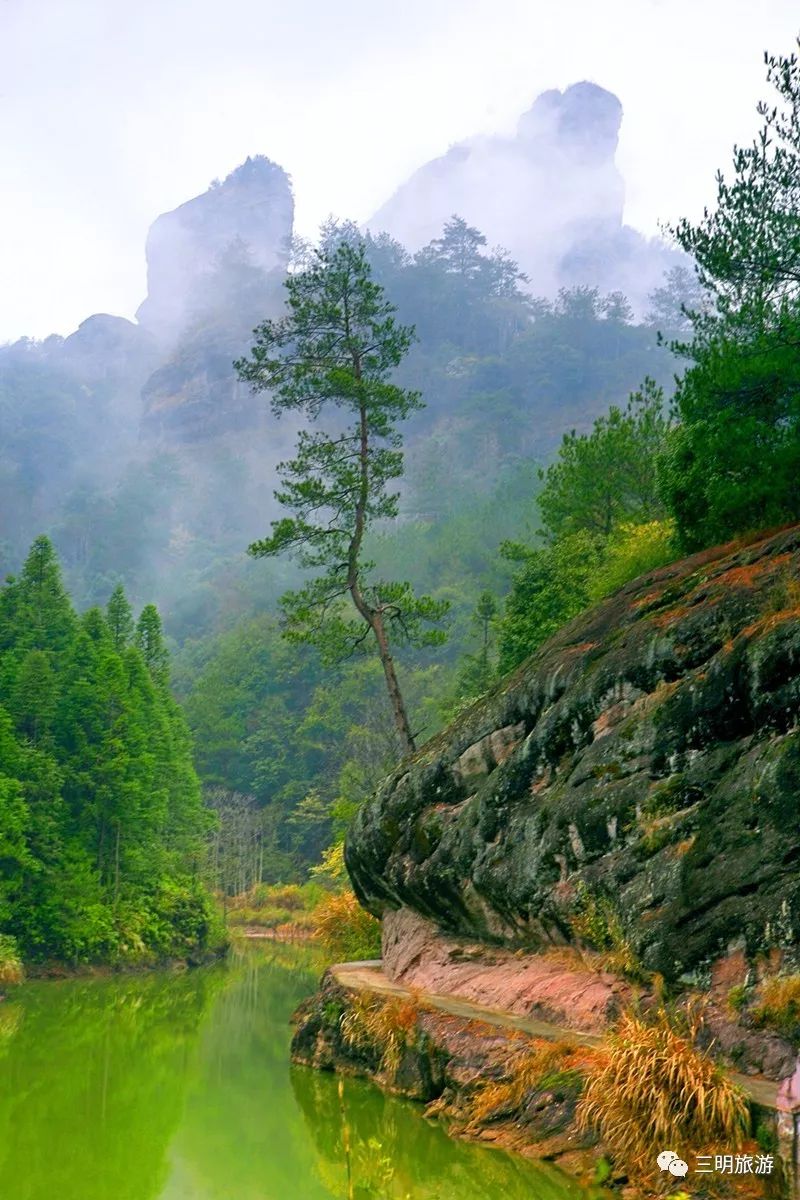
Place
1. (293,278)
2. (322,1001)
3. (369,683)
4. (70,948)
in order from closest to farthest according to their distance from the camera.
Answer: (322,1001), (293,278), (70,948), (369,683)

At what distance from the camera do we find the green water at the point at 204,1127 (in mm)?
10148

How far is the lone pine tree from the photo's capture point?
24.4 meters

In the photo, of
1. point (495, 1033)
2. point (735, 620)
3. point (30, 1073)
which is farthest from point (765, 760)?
point (30, 1073)

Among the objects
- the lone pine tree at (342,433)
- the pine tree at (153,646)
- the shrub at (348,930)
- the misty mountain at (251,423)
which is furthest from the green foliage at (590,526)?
the misty mountain at (251,423)

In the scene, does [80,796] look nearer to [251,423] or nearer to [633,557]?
[633,557]

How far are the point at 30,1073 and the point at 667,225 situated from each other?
16460 millimetres

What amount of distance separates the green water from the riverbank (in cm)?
29

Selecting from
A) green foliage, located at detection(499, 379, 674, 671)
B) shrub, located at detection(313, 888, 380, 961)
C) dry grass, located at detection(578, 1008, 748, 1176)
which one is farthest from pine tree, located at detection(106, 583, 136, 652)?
dry grass, located at detection(578, 1008, 748, 1176)

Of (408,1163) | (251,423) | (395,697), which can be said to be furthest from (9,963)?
(251,423)

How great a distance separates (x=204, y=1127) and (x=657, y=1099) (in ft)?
21.6

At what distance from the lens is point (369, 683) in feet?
267

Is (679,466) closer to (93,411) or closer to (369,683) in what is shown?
(369,683)

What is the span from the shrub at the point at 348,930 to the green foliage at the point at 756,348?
37.7ft

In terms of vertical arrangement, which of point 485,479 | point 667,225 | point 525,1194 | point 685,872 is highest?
point 485,479
